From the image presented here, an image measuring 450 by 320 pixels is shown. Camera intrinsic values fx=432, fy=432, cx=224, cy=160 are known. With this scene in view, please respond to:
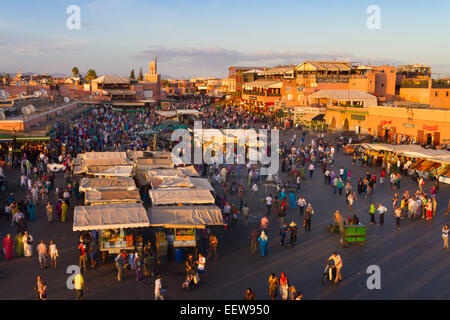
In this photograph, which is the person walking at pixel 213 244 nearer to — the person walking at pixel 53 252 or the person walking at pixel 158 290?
the person walking at pixel 158 290

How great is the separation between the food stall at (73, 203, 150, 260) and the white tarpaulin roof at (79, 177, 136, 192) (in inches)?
98.6

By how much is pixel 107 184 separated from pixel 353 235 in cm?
836

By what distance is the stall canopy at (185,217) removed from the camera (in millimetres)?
11758

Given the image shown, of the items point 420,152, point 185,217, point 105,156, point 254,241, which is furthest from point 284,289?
point 420,152

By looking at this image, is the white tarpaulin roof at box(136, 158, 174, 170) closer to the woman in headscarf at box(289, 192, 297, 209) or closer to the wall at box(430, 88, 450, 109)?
the woman in headscarf at box(289, 192, 297, 209)

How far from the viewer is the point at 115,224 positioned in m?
11.3

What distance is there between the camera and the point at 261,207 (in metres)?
17.5

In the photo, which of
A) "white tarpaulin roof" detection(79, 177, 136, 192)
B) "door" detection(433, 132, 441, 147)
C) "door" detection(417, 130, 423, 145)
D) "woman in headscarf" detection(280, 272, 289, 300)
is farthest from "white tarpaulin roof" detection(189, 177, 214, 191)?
"door" detection(417, 130, 423, 145)

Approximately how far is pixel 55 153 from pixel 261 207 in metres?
15.0

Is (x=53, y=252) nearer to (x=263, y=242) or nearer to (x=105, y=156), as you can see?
(x=263, y=242)

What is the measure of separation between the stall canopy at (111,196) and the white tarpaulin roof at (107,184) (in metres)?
0.57

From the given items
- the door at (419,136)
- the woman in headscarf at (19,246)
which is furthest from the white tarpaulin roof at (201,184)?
the door at (419,136)
